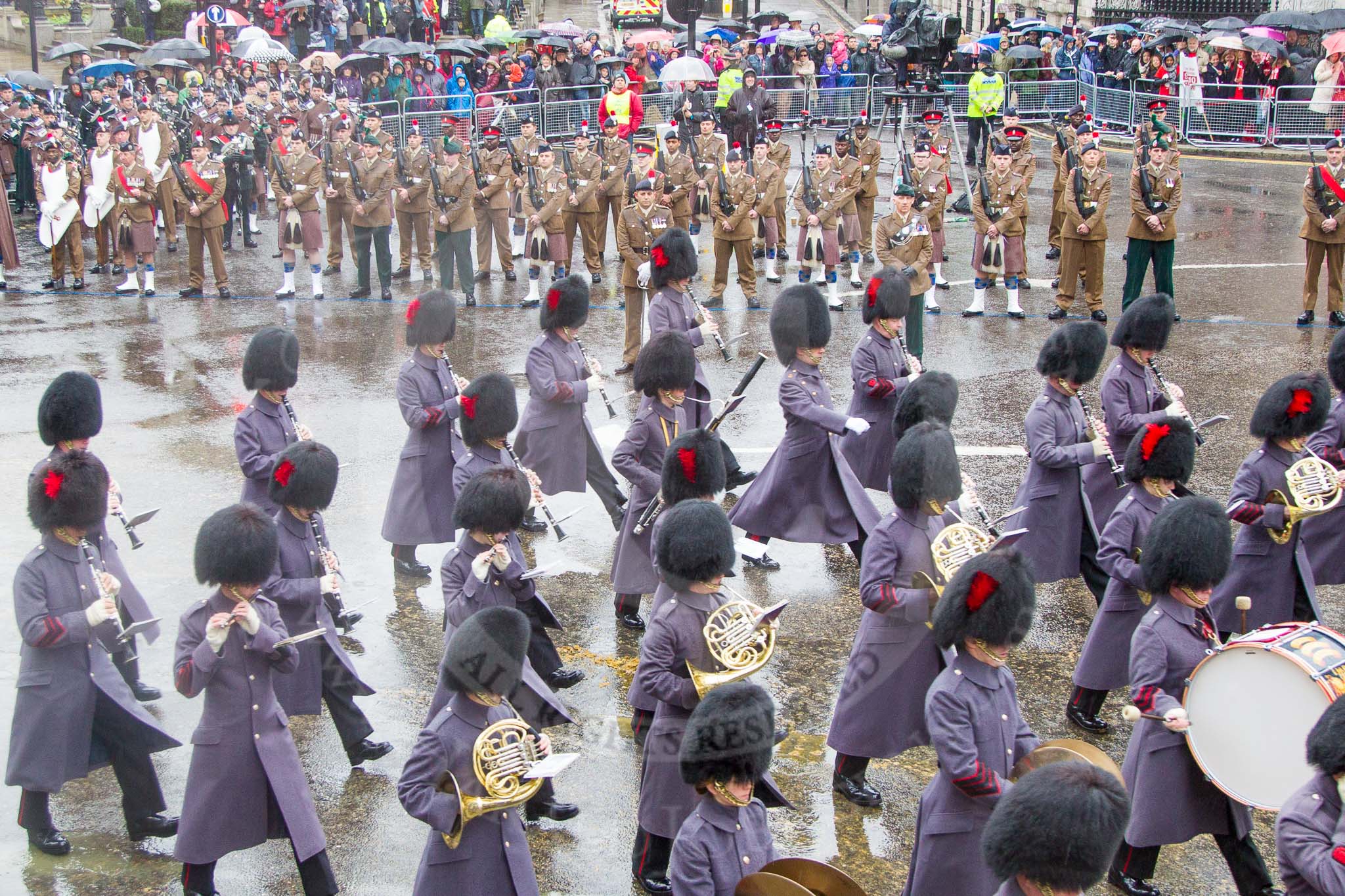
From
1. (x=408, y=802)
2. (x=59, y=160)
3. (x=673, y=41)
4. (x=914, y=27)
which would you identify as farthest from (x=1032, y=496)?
(x=673, y=41)

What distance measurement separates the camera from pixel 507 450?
23.7 feet

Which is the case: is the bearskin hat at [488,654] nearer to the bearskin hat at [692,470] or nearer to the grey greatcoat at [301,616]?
the grey greatcoat at [301,616]

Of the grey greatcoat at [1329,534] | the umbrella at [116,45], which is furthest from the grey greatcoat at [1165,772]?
the umbrella at [116,45]

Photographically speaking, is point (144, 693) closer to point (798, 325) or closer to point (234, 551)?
point (234, 551)

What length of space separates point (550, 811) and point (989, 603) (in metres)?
1.96

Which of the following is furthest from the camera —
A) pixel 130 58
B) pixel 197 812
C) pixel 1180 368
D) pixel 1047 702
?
pixel 130 58

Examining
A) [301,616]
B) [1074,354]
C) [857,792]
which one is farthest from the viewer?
[1074,354]

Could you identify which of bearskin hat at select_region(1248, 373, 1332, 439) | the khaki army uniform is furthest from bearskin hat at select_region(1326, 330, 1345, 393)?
the khaki army uniform

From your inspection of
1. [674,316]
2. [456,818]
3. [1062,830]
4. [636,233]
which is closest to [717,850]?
[456,818]

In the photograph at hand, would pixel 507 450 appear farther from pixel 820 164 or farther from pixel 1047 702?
pixel 820 164

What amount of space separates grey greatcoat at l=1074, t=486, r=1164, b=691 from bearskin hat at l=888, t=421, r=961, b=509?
2.27 feet

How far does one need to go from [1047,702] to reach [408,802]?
3.26 metres

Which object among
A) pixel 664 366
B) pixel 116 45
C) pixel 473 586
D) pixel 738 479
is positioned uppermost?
pixel 116 45

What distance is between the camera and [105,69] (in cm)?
2098
